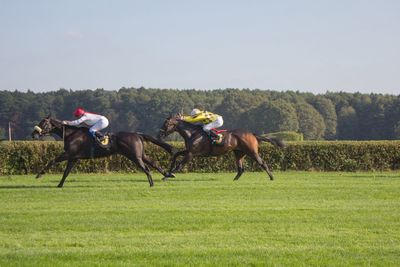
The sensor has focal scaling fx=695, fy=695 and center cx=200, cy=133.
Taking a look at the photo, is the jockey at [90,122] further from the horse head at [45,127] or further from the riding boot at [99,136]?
the horse head at [45,127]

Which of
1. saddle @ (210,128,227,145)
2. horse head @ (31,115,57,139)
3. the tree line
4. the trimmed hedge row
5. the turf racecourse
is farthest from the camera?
the tree line

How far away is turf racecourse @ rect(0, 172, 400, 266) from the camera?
7.63m

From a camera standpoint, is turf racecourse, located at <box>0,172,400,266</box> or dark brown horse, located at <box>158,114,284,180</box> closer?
turf racecourse, located at <box>0,172,400,266</box>

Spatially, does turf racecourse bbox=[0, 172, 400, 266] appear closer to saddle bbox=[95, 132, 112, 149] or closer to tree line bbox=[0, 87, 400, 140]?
saddle bbox=[95, 132, 112, 149]

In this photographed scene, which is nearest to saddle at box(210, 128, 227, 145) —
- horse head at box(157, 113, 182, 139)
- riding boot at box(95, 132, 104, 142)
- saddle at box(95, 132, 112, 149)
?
horse head at box(157, 113, 182, 139)

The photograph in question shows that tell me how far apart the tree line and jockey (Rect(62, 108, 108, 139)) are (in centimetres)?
4204

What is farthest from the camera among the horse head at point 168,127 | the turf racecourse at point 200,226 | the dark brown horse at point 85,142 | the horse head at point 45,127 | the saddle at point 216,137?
the saddle at point 216,137

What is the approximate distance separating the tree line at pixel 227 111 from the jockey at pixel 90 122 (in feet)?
138

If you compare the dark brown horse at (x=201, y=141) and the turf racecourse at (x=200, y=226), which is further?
the dark brown horse at (x=201, y=141)

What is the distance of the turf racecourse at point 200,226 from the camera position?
763cm

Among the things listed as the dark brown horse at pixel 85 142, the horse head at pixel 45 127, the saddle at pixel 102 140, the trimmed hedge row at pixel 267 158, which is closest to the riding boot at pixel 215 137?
the dark brown horse at pixel 85 142

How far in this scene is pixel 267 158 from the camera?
2517cm

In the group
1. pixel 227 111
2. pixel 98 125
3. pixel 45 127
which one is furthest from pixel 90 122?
pixel 227 111

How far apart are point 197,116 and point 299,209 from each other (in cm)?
757
